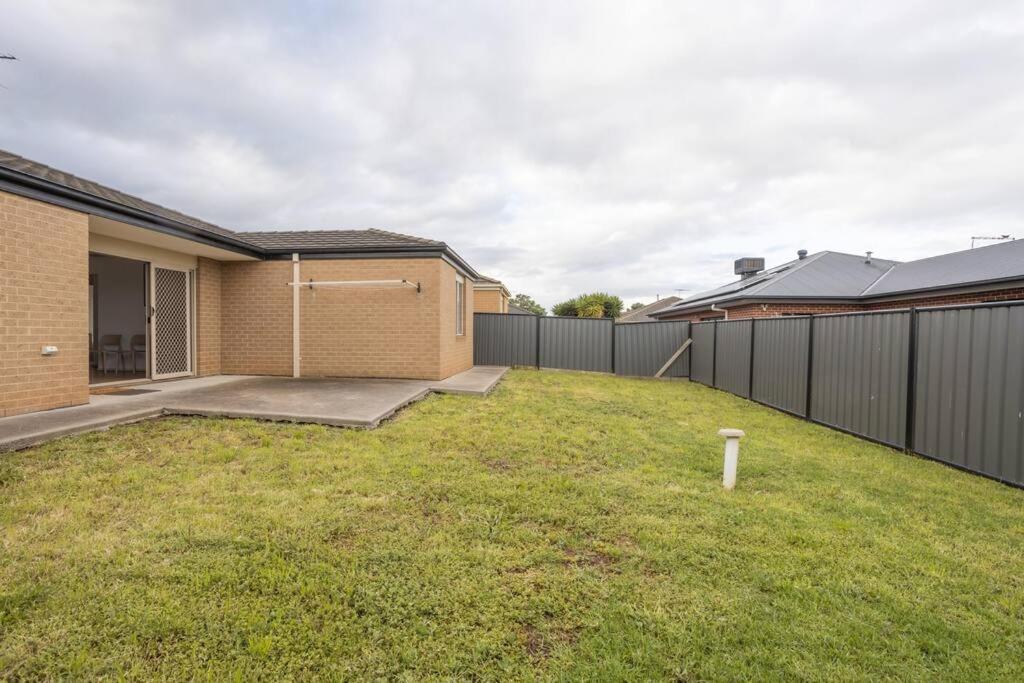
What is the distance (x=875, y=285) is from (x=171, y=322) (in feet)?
62.6

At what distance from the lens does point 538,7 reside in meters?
7.68

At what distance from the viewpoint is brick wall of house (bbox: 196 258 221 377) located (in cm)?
903

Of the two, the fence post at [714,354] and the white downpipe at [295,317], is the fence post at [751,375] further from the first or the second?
the white downpipe at [295,317]

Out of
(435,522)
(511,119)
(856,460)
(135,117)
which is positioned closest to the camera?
(435,522)

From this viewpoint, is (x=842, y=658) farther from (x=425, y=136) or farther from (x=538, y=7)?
(x=425, y=136)

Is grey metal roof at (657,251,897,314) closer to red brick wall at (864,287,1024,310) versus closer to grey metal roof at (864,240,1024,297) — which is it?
grey metal roof at (864,240,1024,297)

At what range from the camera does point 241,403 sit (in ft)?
20.0

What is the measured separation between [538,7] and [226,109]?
7.35 m

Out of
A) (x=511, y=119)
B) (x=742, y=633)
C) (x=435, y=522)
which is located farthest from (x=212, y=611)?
(x=511, y=119)

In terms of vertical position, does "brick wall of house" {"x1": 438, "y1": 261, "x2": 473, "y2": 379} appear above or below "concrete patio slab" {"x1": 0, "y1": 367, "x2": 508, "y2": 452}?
above

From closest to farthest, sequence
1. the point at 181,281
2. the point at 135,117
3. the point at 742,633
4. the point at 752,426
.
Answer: the point at 742,633 < the point at 752,426 < the point at 181,281 < the point at 135,117

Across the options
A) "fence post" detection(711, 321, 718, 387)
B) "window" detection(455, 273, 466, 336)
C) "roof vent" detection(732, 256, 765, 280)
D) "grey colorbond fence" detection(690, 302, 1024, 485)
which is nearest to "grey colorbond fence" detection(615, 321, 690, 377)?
"fence post" detection(711, 321, 718, 387)

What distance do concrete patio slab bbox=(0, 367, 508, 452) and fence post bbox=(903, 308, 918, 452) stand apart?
6.01m

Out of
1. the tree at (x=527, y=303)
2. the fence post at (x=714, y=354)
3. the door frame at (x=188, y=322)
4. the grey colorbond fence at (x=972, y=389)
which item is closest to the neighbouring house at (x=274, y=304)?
the door frame at (x=188, y=322)
